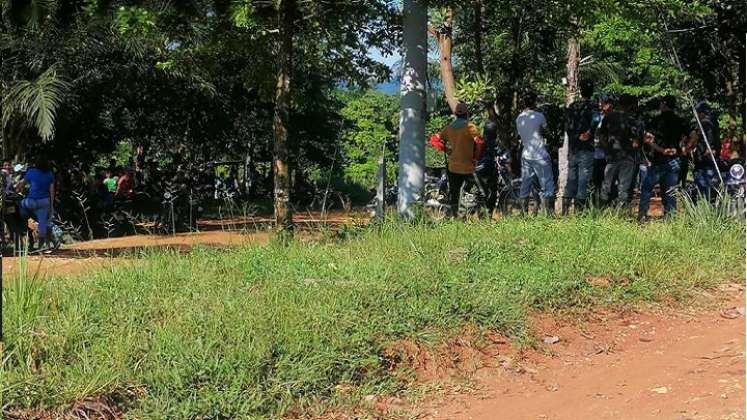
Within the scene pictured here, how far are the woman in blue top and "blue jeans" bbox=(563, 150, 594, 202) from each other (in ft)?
22.7

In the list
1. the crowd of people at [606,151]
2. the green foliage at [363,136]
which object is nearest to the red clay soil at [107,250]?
the crowd of people at [606,151]

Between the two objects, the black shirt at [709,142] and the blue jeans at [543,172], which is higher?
the black shirt at [709,142]

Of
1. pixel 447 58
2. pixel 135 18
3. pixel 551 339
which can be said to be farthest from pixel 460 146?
pixel 551 339

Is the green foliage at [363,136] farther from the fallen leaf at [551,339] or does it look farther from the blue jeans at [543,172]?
the fallen leaf at [551,339]

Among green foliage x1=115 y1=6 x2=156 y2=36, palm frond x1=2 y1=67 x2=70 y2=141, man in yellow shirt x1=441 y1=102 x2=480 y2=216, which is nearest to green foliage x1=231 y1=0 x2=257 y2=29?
green foliage x1=115 y1=6 x2=156 y2=36

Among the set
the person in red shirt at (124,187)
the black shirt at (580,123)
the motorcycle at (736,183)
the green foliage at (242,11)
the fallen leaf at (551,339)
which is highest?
the green foliage at (242,11)

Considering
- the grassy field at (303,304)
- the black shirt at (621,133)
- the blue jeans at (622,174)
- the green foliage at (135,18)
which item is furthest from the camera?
the blue jeans at (622,174)

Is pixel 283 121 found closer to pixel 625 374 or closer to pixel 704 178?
pixel 625 374

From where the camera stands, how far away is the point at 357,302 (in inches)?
201

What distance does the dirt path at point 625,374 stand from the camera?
4.19 metres

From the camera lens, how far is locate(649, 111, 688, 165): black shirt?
9.24 m

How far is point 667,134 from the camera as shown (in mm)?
9258

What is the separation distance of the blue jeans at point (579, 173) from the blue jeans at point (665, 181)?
0.65m

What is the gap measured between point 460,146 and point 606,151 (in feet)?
5.44
